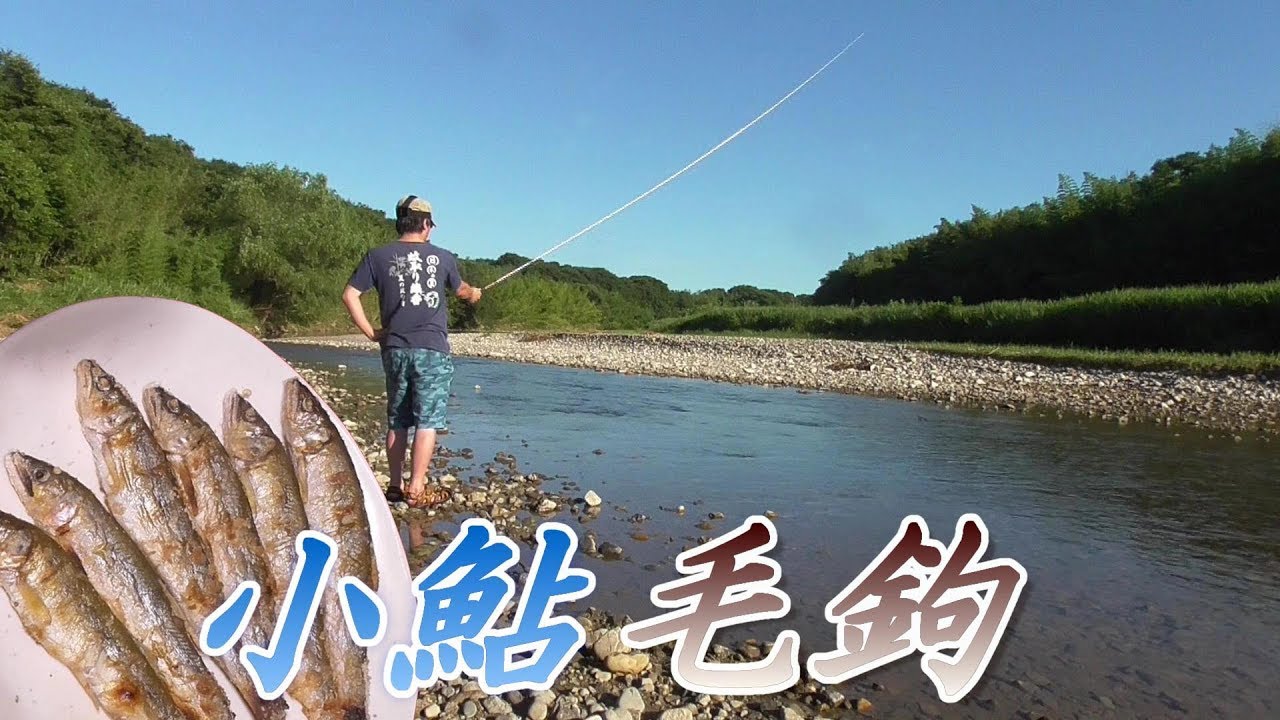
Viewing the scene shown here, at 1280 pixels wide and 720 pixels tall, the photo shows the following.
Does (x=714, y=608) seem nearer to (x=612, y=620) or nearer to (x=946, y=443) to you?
(x=612, y=620)

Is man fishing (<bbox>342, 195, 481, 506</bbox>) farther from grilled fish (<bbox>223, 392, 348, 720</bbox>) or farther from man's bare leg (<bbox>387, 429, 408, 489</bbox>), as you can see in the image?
grilled fish (<bbox>223, 392, 348, 720</bbox>)

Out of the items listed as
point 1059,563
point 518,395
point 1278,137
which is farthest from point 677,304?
point 1059,563

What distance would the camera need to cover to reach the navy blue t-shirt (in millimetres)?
4301

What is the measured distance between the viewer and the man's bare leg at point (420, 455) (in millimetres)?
4582

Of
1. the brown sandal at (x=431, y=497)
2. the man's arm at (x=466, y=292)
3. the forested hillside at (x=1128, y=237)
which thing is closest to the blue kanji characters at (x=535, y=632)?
the man's arm at (x=466, y=292)

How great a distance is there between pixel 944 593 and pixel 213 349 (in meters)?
2.91

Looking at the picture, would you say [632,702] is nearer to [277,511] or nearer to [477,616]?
[477,616]

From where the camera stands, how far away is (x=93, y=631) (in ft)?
4.50

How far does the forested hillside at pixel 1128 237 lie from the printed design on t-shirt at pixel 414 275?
30634 mm

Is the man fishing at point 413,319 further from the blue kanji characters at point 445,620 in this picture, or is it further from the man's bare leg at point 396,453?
the blue kanji characters at point 445,620

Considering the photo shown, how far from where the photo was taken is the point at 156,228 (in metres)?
31.3

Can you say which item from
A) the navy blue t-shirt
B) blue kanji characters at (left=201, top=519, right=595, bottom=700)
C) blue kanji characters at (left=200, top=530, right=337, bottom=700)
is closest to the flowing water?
blue kanji characters at (left=201, top=519, right=595, bottom=700)

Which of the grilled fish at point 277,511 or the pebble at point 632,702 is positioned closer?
the grilled fish at point 277,511

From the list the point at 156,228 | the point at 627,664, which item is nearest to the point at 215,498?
the point at 627,664
